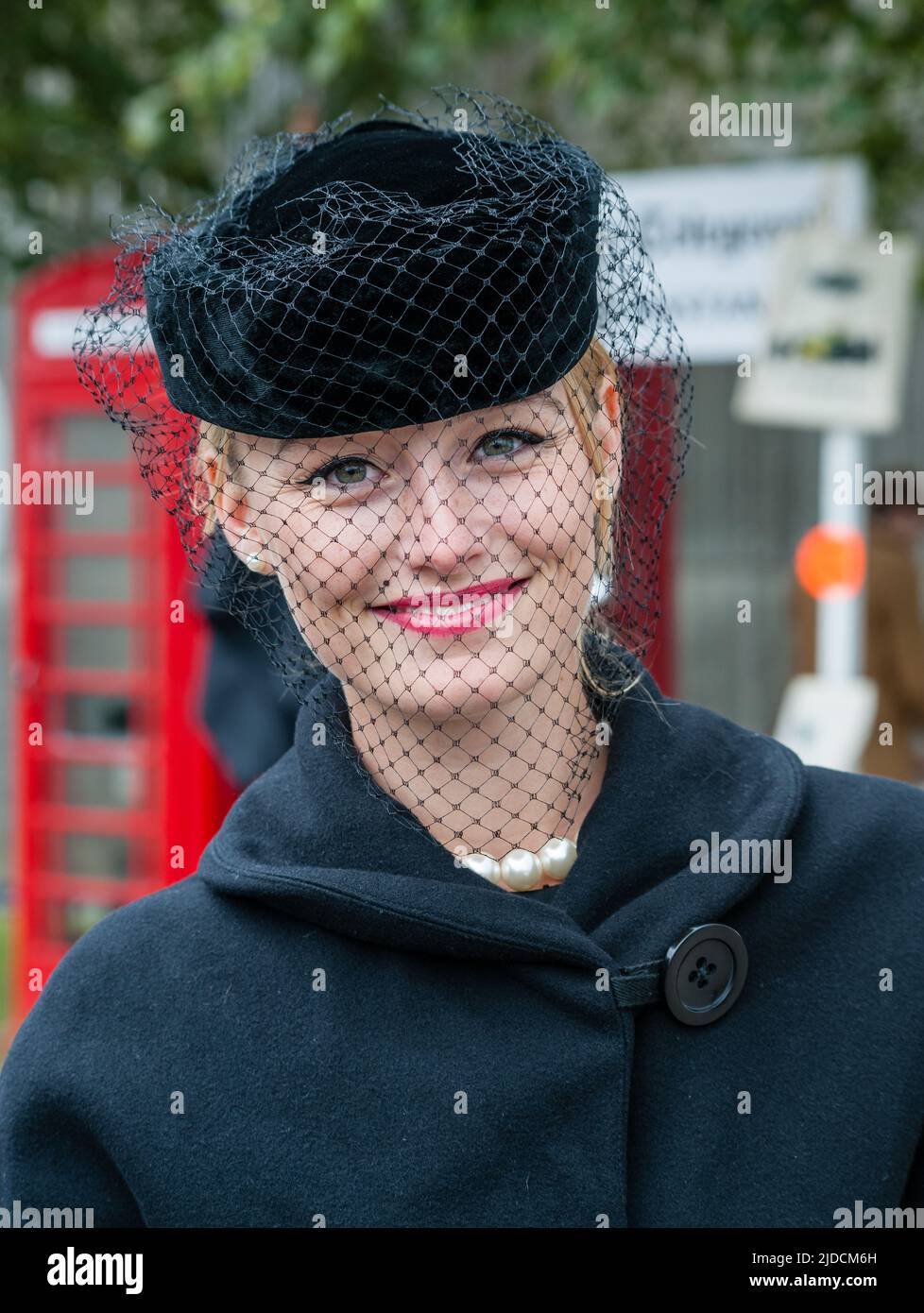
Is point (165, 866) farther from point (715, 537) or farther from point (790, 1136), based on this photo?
point (715, 537)

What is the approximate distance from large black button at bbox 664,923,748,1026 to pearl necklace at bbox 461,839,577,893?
0.16 m

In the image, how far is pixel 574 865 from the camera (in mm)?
1609

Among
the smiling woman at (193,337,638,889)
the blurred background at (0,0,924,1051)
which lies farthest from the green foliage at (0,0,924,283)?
the smiling woman at (193,337,638,889)

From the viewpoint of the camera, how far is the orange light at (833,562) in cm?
408

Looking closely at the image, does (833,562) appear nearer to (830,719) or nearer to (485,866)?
(830,719)

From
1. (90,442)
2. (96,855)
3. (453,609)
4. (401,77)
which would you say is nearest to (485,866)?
(453,609)

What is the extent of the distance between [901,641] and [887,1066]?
4.55 meters

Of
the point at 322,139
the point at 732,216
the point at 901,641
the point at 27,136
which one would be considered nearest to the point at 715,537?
the point at 901,641

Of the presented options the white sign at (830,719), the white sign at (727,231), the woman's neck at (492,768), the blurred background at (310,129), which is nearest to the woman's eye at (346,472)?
the woman's neck at (492,768)

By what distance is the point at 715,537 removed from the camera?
9.91 m

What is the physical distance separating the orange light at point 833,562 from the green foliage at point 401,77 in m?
1.93

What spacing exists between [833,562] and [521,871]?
267cm

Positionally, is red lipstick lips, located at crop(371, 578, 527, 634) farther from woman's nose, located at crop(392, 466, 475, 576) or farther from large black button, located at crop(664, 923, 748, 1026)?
large black button, located at crop(664, 923, 748, 1026)

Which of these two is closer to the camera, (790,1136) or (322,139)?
(790,1136)
